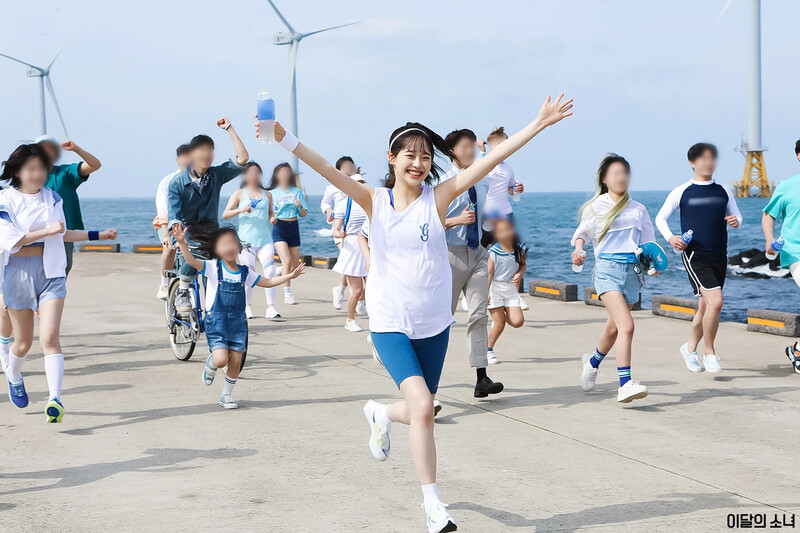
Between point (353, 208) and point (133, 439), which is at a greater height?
point (353, 208)

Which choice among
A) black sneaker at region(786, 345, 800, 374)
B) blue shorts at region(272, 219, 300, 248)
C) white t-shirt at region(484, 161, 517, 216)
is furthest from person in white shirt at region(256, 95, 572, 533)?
blue shorts at region(272, 219, 300, 248)

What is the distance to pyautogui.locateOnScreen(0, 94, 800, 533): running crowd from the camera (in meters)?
4.43

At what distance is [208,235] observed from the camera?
7543 millimetres

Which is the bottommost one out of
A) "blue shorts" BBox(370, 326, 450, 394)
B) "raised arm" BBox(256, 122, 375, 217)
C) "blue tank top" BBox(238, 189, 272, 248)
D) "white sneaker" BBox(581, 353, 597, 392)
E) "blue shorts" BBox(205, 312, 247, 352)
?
"white sneaker" BBox(581, 353, 597, 392)

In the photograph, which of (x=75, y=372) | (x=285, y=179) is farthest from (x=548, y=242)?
(x=75, y=372)

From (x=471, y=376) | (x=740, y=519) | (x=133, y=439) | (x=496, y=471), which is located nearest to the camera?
(x=740, y=519)

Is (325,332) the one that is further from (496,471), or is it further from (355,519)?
(355,519)

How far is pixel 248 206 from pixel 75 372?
3031 mm

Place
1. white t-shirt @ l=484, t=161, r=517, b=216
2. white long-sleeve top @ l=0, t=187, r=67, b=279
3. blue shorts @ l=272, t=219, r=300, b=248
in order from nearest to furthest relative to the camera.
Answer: white long-sleeve top @ l=0, t=187, r=67, b=279
white t-shirt @ l=484, t=161, r=517, b=216
blue shorts @ l=272, t=219, r=300, b=248

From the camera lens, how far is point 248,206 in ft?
35.1

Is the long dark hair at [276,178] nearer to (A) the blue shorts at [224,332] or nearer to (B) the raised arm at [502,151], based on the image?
(A) the blue shorts at [224,332]

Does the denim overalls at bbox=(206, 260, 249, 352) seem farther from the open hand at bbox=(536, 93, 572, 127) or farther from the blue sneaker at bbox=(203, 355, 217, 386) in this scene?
the open hand at bbox=(536, 93, 572, 127)

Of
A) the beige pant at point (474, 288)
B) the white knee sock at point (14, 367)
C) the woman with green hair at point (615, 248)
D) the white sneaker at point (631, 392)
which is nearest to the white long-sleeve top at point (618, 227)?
the woman with green hair at point (615, 248)

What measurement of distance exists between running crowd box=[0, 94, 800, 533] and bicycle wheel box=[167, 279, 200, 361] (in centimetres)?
10
